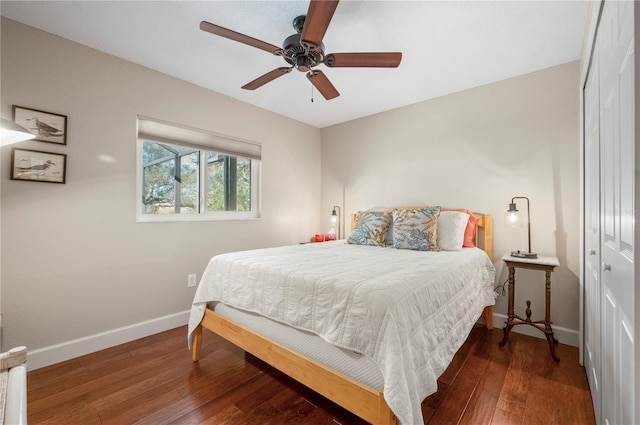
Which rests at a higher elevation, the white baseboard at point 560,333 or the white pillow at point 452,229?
the white pillow at point 452,229

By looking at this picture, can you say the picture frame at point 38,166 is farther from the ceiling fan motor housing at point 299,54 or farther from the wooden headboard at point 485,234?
the wooden headboard at point 485,234

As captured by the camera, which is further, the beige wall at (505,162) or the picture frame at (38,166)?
the beige wall at (505,162)

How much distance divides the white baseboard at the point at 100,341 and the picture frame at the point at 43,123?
1542 millimetres

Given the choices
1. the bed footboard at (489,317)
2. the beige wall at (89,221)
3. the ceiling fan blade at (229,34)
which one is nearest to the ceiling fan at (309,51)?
the ceiling fan blade at (229,34)

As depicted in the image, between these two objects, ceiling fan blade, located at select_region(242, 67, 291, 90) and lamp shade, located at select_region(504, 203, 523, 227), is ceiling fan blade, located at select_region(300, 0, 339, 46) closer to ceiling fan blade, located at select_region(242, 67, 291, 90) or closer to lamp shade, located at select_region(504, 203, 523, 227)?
ceiling fan blade, located at select_region(242, 67, 291, 90)

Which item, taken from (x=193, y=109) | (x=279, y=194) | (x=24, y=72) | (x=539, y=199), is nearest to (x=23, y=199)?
(x=24, y=72)

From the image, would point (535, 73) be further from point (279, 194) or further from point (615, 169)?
point (279, 194)

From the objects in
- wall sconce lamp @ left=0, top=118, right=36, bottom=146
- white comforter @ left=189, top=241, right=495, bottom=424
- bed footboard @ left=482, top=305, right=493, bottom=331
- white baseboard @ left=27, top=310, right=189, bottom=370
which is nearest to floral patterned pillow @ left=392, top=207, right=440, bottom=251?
white comforter @ left=189, top=241, right=495, bottom=424

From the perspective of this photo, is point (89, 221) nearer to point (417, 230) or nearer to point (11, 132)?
point (11, 132)

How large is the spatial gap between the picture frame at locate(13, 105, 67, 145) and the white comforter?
1.53 meters

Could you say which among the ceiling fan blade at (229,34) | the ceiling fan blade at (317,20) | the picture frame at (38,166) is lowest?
the picture frame at (38,166)

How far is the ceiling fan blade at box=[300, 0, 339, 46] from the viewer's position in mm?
1328

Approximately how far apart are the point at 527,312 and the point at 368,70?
2482 millimetres

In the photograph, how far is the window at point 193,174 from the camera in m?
2.66
